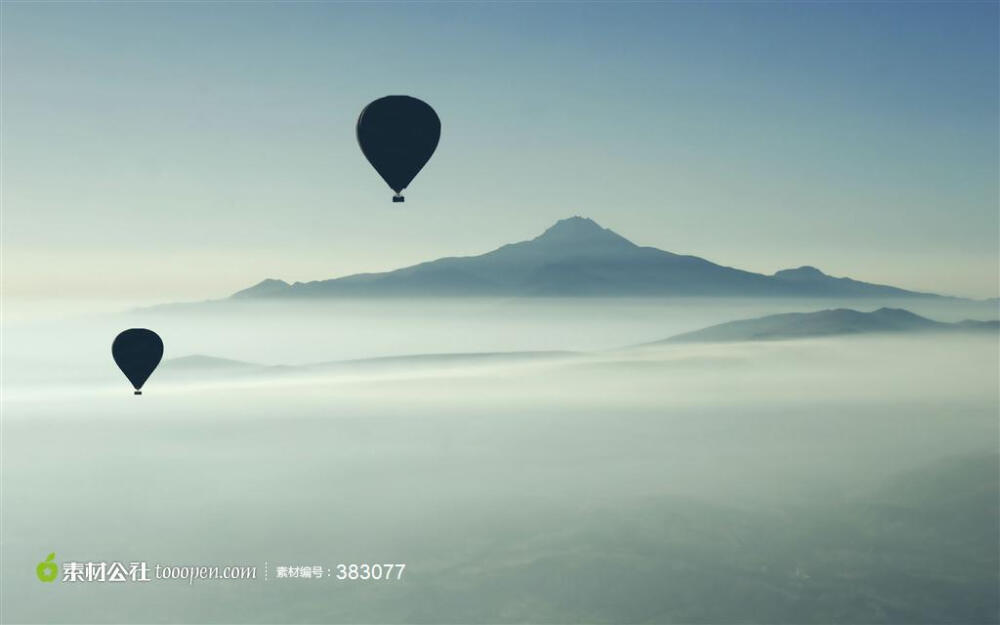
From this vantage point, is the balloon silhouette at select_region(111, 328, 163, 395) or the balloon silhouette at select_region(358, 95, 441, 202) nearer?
the balloon silhouette at select_region(358, 95, 441, 202)

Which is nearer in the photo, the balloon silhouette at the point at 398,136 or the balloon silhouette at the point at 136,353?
the balloon silhouette at the point at 398,136

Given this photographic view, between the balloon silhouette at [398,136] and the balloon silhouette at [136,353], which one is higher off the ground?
the balloon silhouette at [398,136]

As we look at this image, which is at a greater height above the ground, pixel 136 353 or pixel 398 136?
pixel 398 136

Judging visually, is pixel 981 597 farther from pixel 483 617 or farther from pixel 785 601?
pixel 483 617

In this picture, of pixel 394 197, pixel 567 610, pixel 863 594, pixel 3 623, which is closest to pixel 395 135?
pixel 394 197

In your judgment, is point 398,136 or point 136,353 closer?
point 398,136
